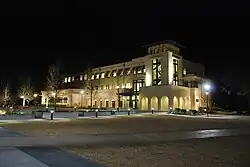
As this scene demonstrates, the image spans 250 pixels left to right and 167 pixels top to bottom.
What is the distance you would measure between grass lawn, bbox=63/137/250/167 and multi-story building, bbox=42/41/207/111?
4935 centimetres

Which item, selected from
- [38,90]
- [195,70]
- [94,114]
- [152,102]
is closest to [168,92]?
[152,102]

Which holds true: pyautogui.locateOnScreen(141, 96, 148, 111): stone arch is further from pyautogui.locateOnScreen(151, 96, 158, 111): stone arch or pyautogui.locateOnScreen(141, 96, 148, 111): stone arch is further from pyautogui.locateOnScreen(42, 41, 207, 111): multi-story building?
pyautogui.locateOnScreen(151, 96, 158, 111): stone arch

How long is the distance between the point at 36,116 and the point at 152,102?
124 feet

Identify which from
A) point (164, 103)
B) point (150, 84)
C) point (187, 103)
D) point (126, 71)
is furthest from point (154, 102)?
point (126, 71)

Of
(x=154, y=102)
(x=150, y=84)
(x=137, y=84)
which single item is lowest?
(x=154, y=102)

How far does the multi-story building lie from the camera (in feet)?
204

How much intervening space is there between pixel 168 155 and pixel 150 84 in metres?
58.3

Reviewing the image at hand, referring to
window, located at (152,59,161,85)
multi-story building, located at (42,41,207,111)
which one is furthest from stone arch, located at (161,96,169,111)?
window, located at (152,59,161,85)

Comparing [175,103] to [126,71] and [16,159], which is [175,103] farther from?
[16,159]

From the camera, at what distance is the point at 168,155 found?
8789 millimetres

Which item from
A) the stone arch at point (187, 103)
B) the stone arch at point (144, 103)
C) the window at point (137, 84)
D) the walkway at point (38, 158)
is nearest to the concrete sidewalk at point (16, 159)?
the walkway at point (38, 158)

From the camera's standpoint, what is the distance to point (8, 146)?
1020 cm

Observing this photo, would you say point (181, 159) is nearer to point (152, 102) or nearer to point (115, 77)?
point (152, 102)

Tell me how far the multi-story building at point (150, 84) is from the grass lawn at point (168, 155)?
49352 millimetres
